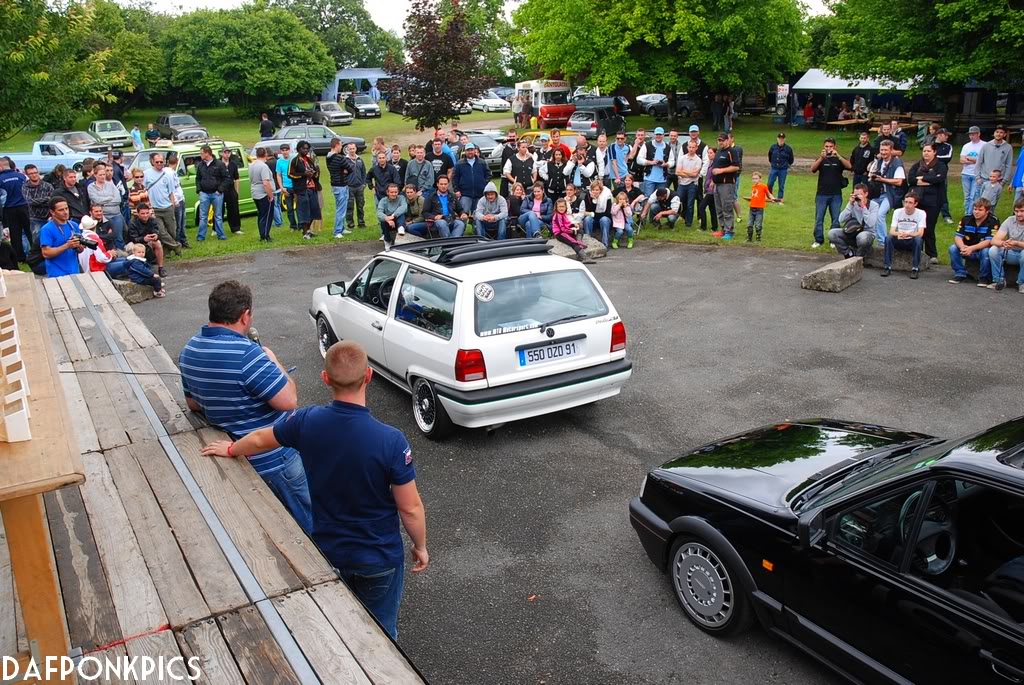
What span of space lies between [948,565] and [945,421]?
14.7 feet

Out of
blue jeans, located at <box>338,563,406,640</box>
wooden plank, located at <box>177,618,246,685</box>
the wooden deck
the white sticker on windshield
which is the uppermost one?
the white sticker on windshield

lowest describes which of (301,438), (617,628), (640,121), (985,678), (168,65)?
(617,628)

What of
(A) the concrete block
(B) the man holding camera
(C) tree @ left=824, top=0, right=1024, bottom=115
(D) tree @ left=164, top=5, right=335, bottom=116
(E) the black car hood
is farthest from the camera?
(D) tree @ left=164, top=5, right=335, bottom=116

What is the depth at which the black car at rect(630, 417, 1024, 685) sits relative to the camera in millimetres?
3703

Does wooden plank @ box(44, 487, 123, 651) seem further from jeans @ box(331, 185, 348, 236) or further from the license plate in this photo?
jeans @ box(331, 185, 348, 236)

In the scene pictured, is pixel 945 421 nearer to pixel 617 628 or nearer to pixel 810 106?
pixel 617 628

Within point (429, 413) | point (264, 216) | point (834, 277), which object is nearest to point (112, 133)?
point (264, 216)

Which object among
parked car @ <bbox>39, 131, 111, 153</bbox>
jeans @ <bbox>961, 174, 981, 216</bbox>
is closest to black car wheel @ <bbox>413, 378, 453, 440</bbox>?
jeans @ <bbox>961, 174, 981, 216</bbox>

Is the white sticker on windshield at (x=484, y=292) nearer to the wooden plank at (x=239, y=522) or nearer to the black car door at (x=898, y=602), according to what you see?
the wooden plank at (x=239, y=522)

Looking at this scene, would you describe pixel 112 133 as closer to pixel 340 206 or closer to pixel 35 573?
pixel 340 206

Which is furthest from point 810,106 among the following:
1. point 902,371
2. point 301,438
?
point 301,438

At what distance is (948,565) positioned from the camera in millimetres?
3906

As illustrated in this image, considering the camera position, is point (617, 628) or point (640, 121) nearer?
point (617, 628)

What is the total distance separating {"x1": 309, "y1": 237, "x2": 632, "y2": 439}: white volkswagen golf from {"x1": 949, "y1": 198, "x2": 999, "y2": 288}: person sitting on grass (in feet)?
23.8
